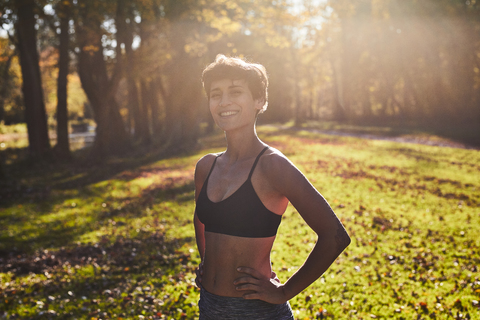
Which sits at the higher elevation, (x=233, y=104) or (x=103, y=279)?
(x=233, y=104)

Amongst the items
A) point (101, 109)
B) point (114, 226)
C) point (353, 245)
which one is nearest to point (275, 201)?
point (353, 245)

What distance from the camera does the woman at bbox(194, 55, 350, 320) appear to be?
7.57 ft

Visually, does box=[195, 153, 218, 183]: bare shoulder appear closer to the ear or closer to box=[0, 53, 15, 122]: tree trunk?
the ear

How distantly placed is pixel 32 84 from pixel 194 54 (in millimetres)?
11039

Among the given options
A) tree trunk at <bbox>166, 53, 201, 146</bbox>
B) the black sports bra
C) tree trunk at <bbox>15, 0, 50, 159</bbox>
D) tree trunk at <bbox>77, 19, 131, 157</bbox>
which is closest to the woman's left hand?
the black sports bra

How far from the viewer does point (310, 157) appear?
70.2 ft

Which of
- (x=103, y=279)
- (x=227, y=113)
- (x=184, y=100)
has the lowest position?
(x=103, y=279)

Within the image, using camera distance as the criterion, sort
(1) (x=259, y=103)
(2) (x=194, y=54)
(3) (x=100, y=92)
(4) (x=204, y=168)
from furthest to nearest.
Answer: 1. (2) (x=194, y=54)
2. (3) (x=100, y=92)
3. (4) (x=204, y=168)
4. (1) (x=259, y=103)

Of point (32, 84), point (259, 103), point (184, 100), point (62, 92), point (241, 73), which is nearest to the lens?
point (241, 73)

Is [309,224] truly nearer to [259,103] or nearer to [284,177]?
[284,177]

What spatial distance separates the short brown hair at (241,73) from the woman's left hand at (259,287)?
1.26 m

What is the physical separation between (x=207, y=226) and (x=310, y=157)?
1926 centimetres

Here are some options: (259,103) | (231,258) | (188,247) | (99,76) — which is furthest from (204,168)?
(99,76)

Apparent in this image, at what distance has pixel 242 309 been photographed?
2471 mm
